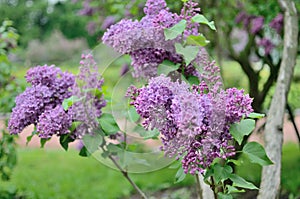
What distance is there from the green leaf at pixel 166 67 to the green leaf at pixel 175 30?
0.16 metres

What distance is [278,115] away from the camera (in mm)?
2605

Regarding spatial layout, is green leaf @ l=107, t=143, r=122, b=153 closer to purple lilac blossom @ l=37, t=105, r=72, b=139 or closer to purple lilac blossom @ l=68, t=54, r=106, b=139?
purple lilac blossom @ l=68, t=54, r=106, b=139

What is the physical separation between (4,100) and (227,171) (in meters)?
1.89

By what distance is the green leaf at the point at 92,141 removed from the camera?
2.21m

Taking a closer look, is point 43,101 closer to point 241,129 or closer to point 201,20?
point 201,20

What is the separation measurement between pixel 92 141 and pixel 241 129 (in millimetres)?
818

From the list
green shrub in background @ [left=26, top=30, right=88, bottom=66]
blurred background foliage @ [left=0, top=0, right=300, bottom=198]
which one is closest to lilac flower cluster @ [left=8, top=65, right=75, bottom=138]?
blurred background foliage @ [left=0, top=0, right=300, bottom=198]

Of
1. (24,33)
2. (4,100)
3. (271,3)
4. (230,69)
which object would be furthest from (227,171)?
(24,33)

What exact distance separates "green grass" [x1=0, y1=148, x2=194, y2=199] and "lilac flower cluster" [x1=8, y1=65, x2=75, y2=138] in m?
2.38

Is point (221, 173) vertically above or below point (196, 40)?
below

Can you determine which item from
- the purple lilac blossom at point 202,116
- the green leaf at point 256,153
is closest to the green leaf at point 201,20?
the purple lilac blossom at point 202,116

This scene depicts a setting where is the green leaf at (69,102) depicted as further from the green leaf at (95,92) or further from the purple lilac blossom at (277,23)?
the purple lilac blossom at (277,23)

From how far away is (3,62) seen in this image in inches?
136

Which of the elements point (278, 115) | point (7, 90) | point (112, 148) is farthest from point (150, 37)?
point (7, 90)
